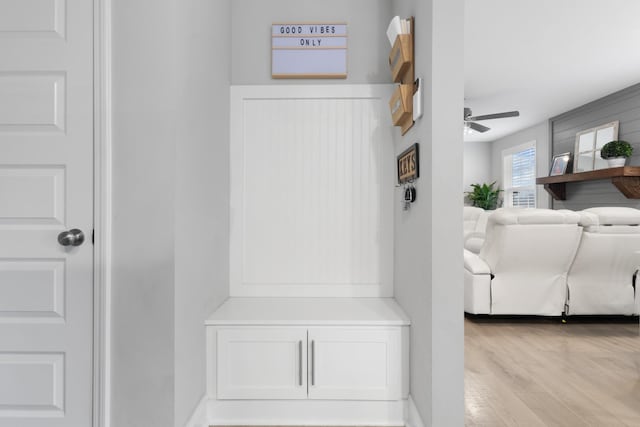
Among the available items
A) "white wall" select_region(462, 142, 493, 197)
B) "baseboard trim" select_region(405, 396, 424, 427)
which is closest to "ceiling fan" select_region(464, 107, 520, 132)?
"white wall" select_region(462, 142, 493, 197)

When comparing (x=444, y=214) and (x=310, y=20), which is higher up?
(x=310, y=20)

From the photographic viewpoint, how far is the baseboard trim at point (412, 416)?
4.88ft

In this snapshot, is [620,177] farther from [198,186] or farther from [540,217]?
[198,186]

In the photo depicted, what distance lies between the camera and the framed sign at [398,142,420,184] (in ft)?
5.02

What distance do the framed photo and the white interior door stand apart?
22.3ft

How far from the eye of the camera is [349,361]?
1.64 meters

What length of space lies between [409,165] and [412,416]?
121 centimetres

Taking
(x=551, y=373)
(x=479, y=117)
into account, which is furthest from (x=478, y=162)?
(x=551, y=373)

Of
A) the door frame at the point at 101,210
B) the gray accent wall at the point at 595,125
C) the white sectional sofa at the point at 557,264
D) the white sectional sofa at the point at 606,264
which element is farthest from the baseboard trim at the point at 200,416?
the gray accent wall at the point at 595,125

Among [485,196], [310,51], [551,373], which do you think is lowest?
[551,373]

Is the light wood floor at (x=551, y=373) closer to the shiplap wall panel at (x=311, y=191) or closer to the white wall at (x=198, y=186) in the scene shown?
the shiplap wall panel at (x=311, y=191)

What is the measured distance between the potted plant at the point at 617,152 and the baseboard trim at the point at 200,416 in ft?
18.8

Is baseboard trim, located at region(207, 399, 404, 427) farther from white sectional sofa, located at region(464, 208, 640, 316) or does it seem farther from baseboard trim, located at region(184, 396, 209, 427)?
white sectional sofa, located at region(464, 208, 640, 316)

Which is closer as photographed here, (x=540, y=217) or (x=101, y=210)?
(x=101, y=210)
